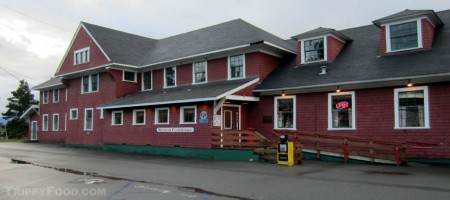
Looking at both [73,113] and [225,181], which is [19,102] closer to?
[73,113]

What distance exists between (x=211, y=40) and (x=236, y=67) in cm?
354

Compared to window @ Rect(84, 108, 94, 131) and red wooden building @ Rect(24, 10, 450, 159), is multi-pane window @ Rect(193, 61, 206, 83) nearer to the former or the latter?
red wooden building @ Rect(24, 10, 450, 159)

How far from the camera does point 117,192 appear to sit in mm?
10188

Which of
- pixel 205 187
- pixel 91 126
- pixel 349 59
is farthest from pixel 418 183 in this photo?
pixel 91 126

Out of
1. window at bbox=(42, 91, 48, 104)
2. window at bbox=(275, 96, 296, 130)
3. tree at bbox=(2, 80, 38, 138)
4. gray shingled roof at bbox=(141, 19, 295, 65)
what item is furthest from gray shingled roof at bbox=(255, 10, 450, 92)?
tree at bbox=(2, 80, 38, 138)

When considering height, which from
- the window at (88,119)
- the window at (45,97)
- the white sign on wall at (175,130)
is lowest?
the white sign on wall at (175,130)

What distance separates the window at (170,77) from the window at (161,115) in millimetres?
3147

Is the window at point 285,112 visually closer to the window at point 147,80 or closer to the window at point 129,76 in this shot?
the window at point 147,80

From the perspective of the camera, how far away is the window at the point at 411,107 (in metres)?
Answer: 16.5

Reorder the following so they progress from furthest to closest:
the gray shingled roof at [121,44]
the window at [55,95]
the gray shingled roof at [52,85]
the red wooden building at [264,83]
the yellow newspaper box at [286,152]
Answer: the window at [55,95]
the gray shingled roof at [52,85]
the gray shingled roof at [121,44]
the red wooden building at [264,83]
the yellow newspaper box at [286,152]

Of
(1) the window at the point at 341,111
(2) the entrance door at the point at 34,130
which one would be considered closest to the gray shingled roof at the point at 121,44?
(1) the window at the point at 341,111

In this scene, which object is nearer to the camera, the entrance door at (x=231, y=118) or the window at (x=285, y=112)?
the window at (x=285, y=112)

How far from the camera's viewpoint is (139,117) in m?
25.0

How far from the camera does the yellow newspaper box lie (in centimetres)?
1617
